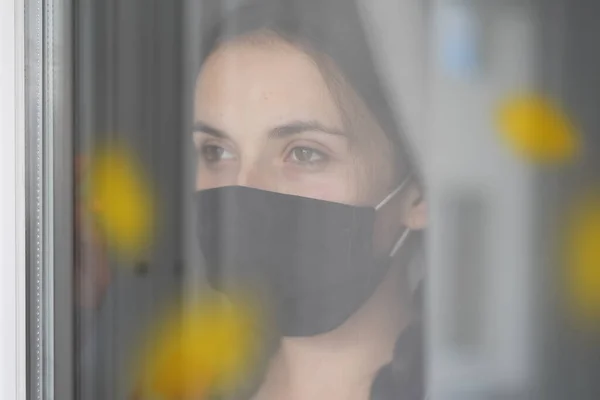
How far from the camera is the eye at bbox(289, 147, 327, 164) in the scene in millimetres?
1044

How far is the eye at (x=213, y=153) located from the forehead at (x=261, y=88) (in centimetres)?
4

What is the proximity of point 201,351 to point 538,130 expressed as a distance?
23.7 inches

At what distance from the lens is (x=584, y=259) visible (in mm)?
923

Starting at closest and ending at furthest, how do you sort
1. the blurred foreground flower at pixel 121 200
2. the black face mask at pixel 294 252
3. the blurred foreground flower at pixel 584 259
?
the blurred foreground flower at pixel 584 259
the black face mask at pixel 294 252
the blurred foreground flower at pixel 121 200

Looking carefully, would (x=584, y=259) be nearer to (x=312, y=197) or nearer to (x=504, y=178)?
(x=504, y=178)

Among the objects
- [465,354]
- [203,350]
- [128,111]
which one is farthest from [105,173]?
[465,354]

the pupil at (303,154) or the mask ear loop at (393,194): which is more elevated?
the pupil at (303,154)

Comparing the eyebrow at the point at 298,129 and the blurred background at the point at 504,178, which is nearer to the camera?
the blurred background at the point at 504,178

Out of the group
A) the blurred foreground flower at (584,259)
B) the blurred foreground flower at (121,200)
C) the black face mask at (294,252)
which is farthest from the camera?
the blurred foreground flower at (121,200)

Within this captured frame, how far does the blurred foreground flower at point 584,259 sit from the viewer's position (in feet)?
3.00

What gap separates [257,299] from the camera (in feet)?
3.51
